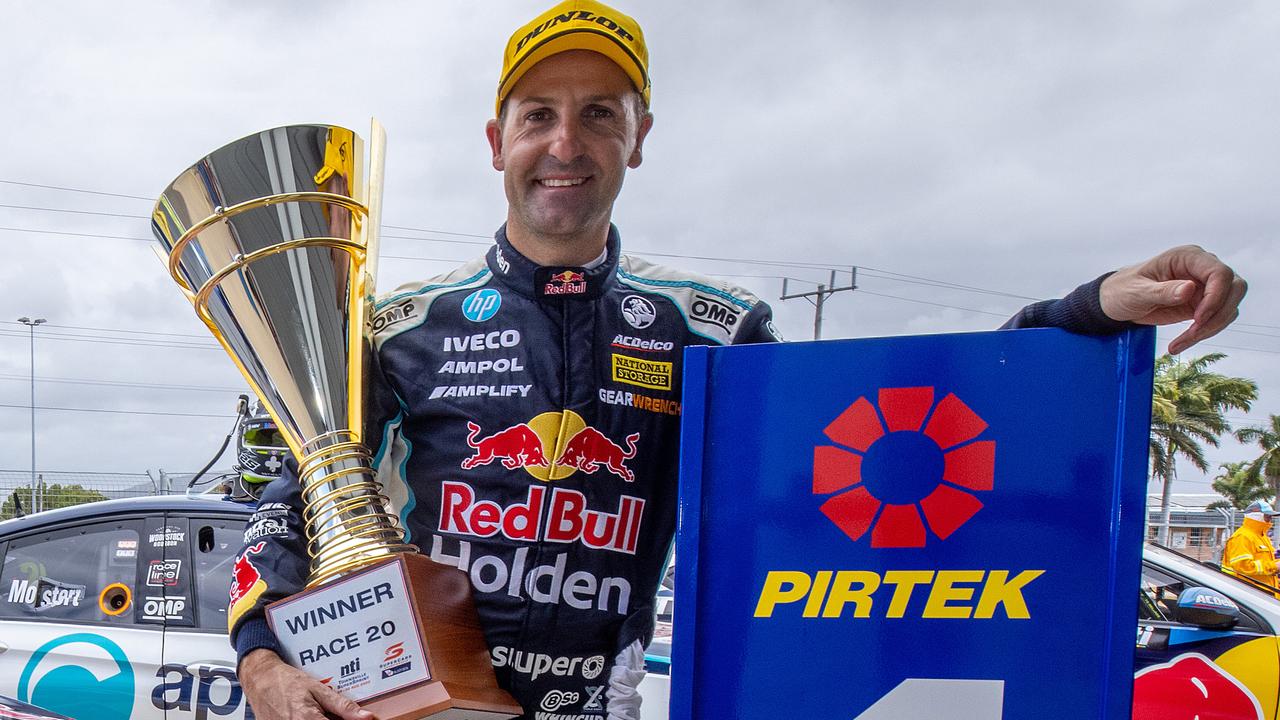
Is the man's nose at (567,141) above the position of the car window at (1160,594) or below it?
above

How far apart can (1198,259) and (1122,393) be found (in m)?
0.18

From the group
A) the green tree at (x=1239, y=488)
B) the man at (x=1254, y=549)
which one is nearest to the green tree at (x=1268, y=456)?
the green tree at (x=1239, y=488)

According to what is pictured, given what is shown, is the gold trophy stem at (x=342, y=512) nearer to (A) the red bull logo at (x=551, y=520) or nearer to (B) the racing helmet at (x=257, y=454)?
(A) the red bull logo at (x=551, y=520)

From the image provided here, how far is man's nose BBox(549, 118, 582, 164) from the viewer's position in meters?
1.55

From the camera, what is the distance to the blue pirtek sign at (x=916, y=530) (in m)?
1.18

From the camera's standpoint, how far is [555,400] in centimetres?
159

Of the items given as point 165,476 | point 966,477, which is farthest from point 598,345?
point 165,476

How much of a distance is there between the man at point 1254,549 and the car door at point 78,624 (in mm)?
8618

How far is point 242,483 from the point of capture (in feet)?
13.2

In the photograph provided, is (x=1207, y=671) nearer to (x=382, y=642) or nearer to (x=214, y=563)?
(x=382, y=642)

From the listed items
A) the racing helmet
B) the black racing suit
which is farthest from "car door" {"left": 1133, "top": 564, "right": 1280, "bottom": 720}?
the racing helmet

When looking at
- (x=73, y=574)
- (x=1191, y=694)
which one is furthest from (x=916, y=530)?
(x=73, y=574)

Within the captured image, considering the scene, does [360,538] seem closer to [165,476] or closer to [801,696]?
[801,696]

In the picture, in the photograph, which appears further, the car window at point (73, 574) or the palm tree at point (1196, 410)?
the palm tree at point (1196, 410)
